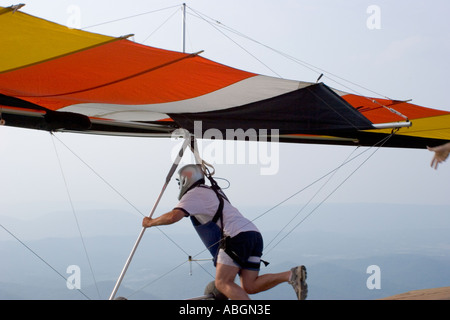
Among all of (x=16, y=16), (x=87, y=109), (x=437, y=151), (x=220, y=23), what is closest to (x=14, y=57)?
(x=16, y=16)

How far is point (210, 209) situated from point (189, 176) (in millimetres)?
325

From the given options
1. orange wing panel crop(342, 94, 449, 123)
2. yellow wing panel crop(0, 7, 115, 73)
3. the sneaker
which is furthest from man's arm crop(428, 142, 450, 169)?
yellow wing panel crop(0, 7, 115, 73)

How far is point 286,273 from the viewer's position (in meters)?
4.31

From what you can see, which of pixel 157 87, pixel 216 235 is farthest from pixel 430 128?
pixel 157 87

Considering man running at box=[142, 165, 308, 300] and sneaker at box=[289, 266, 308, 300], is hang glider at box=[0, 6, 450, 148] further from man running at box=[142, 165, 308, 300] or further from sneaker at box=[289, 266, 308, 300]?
sneaker at box=[289, 266, 308, 300]

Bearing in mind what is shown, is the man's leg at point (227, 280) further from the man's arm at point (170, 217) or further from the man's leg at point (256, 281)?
the man's arm at point (170, 217)

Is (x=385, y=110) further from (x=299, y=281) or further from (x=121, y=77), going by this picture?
(x=121, y=77)

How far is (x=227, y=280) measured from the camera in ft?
14.1

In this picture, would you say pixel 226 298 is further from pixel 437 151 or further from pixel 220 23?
pixel 220 23

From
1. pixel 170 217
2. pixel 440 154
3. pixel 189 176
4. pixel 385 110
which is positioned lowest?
pixel 170 217

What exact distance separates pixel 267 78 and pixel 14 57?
1776mm

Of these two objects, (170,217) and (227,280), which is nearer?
(170,217)

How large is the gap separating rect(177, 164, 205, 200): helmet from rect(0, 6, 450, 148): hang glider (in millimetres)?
330

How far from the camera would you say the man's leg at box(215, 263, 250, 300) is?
4.23 metres
